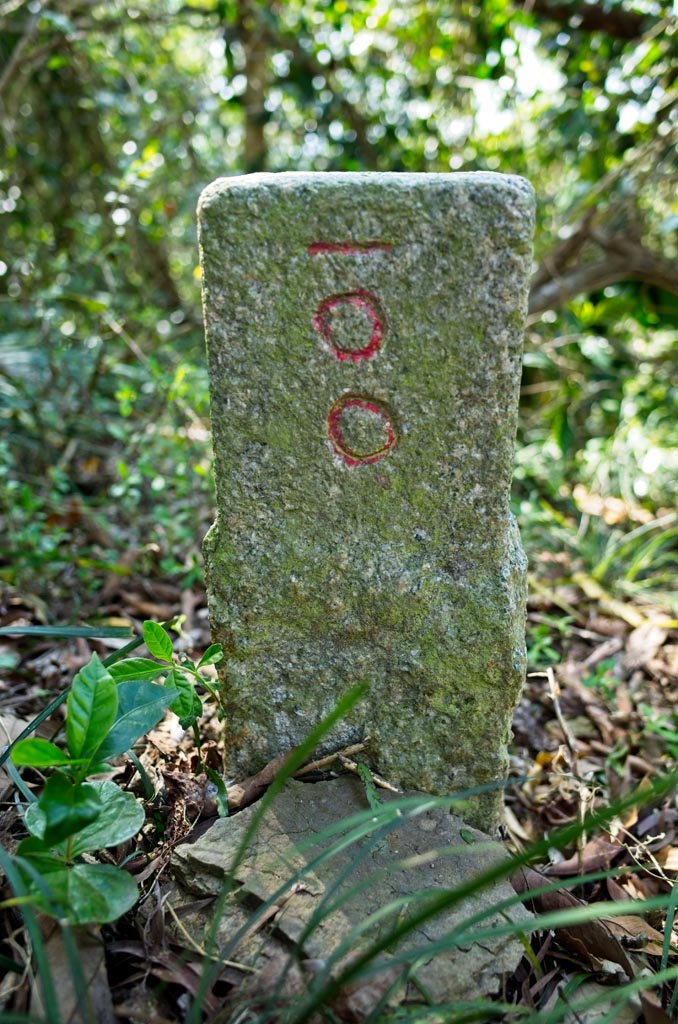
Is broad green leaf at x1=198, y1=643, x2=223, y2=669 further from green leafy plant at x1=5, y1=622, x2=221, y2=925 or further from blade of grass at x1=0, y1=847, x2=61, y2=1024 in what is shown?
blade of grass at x1=0, y1=847, x2=61, y2=1024

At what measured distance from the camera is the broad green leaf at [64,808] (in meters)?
1.05

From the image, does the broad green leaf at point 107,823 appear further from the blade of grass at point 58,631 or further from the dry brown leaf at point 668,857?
the dry brown leaf at point 668,857

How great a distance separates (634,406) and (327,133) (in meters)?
2.03

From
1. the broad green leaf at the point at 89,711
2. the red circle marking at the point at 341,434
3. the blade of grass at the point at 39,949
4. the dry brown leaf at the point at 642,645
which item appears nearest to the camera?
the blade of grass at the point at 39,949

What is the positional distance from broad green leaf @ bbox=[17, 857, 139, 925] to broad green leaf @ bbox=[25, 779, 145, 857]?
0.03 metres

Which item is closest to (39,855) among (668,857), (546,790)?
(546,790)

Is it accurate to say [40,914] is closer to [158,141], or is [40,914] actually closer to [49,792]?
[49,792]

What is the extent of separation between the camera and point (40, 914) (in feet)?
3.70

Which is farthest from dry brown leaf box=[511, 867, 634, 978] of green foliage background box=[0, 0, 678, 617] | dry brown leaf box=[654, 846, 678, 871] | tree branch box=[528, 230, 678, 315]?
tree branch box=[528, 230, 678, 315]

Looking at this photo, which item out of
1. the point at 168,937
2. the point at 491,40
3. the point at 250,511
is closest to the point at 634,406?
the point at 491,40

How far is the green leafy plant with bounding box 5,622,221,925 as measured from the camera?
3.50 ft

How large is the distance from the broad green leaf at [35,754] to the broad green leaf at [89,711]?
0.03m

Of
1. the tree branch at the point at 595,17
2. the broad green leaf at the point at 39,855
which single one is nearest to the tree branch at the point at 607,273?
the tree branch at the point at 595,17

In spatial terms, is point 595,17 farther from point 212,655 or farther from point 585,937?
point 585,937
